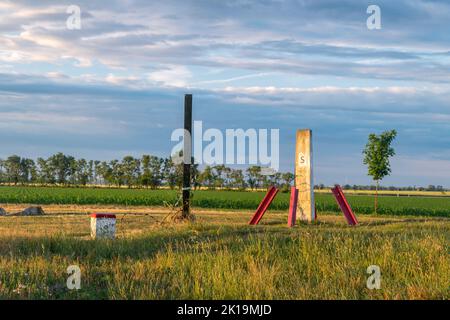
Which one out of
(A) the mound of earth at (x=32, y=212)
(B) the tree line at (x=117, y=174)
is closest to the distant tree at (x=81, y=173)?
(B) the tree line at (x=117, y=174)

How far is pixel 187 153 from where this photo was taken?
24.2 meters

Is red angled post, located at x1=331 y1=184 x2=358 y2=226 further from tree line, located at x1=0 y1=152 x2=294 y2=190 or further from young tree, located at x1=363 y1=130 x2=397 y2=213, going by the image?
tree line, located at x1=0 y1=152 x2=294 y2=190

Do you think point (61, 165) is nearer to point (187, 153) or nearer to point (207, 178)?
point (207, 178)

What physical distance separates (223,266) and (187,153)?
12115mm

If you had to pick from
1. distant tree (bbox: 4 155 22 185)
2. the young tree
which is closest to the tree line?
distant tree (bbox: 4 155 22 185)

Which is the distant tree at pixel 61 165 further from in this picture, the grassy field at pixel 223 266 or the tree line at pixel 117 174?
the grassy field at pixel 223 266

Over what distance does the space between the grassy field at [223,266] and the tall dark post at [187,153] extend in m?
6.57

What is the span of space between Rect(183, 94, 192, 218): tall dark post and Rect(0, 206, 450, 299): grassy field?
6568 mm

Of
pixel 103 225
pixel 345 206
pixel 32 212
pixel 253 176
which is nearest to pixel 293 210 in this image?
pixel 345 206

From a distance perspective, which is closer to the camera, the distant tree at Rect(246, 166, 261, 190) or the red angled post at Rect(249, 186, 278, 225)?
the red angled post at Rect(249, 186, 278, 225)

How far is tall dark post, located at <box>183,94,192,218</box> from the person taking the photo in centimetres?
2425

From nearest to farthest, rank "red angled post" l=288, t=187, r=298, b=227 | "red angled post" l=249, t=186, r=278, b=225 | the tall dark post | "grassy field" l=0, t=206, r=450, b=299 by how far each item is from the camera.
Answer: "grassy field" l=0, t=206, r=450, b=299 → "red angled post" l=288, t=187, r=298, b=227 → "red angled post" l=249, t=186, r=278, b=225 → the tall dark post
